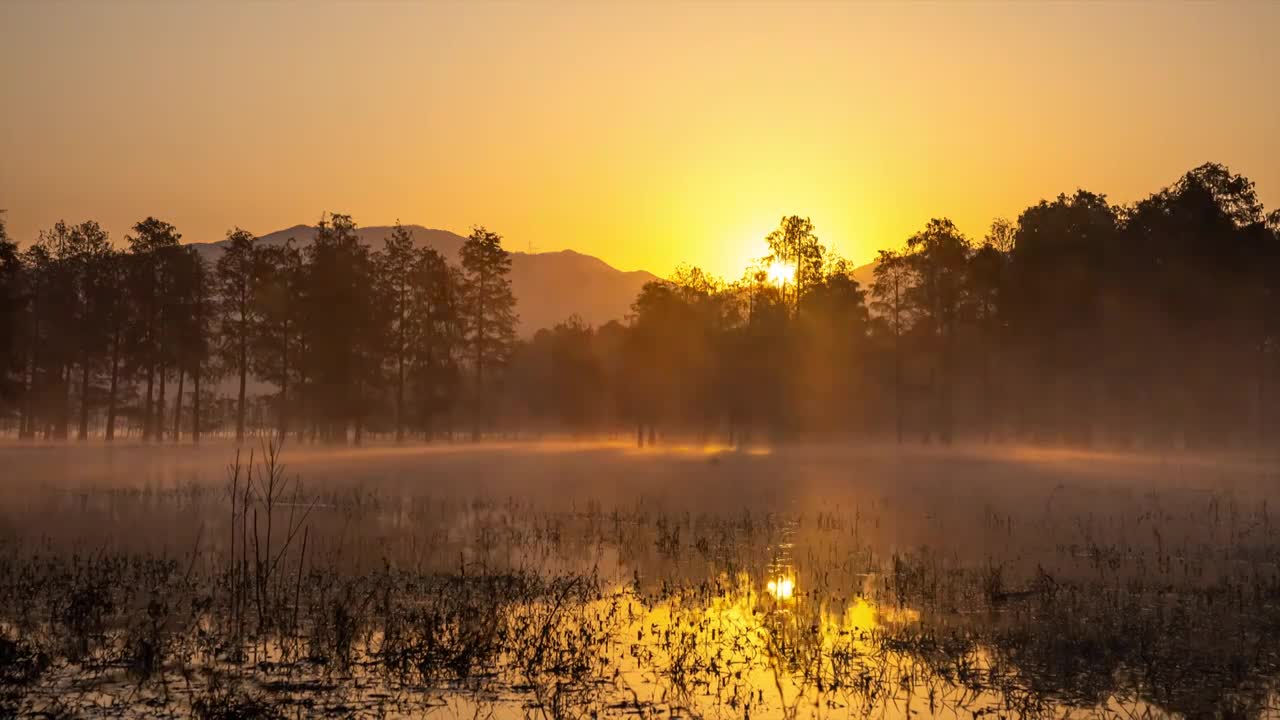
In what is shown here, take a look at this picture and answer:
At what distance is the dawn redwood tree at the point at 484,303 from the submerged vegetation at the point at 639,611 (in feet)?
159

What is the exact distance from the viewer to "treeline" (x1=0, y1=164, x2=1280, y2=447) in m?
62.2

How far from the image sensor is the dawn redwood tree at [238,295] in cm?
7012

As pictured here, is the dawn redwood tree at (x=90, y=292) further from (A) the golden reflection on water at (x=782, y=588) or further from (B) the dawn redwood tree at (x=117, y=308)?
(A) the golden reflection on water at (x=782, y=588)

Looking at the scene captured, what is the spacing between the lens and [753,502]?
29.8 metres

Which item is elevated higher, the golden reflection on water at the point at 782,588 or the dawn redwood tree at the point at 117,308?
the dawn redwood tree at the point at 117,308

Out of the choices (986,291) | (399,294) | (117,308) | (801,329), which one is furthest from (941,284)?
(117,308)

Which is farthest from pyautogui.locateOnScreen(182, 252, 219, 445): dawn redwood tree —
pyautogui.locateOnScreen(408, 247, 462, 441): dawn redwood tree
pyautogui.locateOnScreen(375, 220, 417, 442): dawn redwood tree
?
pyautogui.locateOnScreen(408, 247, 462, 441): dawn redwood tree

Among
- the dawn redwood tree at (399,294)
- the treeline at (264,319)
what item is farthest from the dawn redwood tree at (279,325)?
the dawn redwood tree at (399,294)

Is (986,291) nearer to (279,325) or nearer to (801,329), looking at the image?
(801,329)

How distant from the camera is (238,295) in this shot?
71.3m

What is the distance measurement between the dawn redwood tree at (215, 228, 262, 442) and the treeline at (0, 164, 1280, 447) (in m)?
0.18

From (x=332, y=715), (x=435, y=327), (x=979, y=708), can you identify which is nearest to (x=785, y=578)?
(x=979, y=708)

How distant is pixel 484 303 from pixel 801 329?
2578 centimetres

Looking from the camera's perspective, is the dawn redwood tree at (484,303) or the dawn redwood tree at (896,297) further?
the dawn redwood tree at (484,303)
